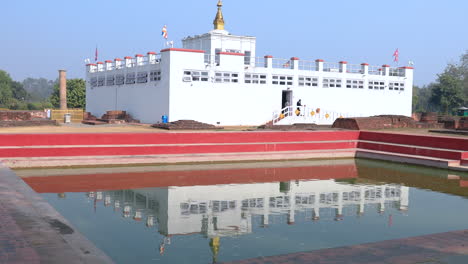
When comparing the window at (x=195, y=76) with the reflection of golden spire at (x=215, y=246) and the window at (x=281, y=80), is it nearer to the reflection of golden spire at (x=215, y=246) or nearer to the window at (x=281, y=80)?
the window at (x=281, y=80)

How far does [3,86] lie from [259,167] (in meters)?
80.2

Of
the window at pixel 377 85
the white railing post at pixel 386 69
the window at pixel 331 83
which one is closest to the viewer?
the window at pixel 331 83

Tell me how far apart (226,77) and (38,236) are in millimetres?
23878

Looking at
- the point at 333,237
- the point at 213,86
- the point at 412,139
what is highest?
the point at 213,86

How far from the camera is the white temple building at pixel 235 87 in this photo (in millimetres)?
29141

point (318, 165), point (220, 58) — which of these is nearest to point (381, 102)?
point (220, 58)

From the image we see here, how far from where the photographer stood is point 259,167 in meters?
18.7

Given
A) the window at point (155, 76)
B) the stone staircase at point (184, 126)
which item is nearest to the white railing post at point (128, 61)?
the window at point (155, 76)

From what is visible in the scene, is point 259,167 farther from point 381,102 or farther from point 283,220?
point 381,102

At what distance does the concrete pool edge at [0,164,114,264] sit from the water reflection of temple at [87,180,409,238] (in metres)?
1.92

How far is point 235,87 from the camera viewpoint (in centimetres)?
3080

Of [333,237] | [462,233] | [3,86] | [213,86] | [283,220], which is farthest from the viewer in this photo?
[3,86]

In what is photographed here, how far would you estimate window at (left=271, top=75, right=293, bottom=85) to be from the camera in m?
32.5

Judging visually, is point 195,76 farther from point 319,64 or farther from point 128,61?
point 319,64
